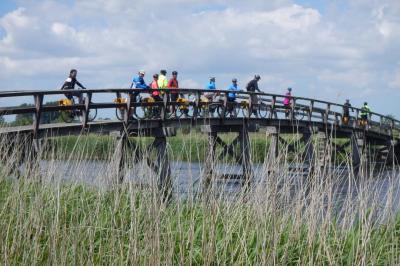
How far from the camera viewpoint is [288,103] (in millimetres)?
24984

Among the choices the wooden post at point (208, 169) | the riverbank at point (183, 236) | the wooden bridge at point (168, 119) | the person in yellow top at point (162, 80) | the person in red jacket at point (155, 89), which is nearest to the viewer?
the riverbank at point (183, 236)

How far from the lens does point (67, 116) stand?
15758 mm

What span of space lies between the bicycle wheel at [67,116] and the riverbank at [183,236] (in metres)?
8.11

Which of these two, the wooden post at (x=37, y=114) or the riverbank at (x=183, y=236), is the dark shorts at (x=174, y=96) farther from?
the riverbank at (x=183, y=236)

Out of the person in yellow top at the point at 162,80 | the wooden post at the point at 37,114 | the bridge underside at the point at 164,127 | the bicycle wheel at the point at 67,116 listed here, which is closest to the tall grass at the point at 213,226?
the bridge underside at the point at 164,127

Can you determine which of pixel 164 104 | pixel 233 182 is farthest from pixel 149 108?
pixel 233 182

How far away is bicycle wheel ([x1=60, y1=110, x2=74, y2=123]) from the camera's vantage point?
616 inches

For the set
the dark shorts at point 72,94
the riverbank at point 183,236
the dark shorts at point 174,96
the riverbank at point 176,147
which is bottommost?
the riverbank at point 183,236

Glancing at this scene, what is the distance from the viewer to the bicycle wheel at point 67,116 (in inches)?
616

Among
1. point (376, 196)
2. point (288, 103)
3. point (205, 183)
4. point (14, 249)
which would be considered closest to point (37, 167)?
point (14, 249)

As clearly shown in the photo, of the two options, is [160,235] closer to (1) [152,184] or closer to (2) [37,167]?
(1) [152,184]

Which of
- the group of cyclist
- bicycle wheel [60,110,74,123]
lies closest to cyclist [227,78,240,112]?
the group of cyclist

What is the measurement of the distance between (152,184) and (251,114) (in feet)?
55.0

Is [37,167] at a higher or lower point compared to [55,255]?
higher
